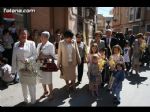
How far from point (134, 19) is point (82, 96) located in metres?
26.3

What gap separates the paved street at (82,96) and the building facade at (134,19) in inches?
597

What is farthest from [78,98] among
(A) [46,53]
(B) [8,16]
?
(B) [8,16]

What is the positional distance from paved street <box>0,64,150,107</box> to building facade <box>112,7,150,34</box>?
15.2 metres

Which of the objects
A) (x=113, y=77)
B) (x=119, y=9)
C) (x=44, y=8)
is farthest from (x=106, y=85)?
(x=119, y=9)

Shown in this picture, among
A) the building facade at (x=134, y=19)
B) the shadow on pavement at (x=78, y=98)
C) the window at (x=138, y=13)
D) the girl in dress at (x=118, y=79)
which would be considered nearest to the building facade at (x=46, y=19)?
the shadow on pavement at (x=78, y=98)

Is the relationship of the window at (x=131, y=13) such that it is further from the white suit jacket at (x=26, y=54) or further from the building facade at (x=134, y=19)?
the white suit jacket at (x=26, y=54)

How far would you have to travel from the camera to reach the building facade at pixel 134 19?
95.3 feet

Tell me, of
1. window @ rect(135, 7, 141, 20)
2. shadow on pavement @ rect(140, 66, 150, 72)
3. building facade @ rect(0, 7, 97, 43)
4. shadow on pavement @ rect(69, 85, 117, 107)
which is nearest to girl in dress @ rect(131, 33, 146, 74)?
shadow on pavement @ rect(140, 66, 150, 72)

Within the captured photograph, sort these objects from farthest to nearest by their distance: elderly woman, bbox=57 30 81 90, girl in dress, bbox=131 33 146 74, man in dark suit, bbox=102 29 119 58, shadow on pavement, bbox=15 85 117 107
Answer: girl in dress, bbox=131 33 146 74 < man in dark suit, bbox=102 29 119 58 < elderly woman, bbox=57 30 81 90 < shadow on pavement, bbox=15 85 117 107

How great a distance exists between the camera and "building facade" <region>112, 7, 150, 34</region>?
2906 cm

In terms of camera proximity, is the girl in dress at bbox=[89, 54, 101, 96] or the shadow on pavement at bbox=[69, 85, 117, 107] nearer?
the shadow on pavement at bbox=[69, 85, 117, 107]

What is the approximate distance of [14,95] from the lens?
7461 mm

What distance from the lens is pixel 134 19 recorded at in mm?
32312

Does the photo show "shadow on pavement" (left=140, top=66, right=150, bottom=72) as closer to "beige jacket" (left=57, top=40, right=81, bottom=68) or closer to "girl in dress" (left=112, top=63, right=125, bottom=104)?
"girl in dress" (left=112, top=63, right=125, bottom=104)
